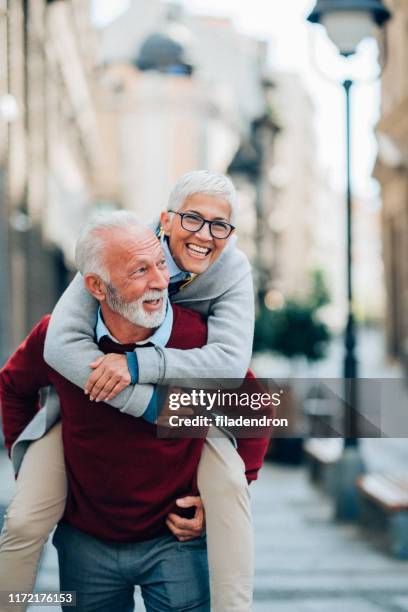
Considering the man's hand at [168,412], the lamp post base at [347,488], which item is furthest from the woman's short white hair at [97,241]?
the lamp post base at [347,488]

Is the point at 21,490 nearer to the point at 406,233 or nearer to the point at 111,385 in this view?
the point at 111,385

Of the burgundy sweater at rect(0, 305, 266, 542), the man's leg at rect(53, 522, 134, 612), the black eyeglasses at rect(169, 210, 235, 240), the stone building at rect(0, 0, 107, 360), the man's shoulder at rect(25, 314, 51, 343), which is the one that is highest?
the stone building at rect(0, 0, 107, 360)

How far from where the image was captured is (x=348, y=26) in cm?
864

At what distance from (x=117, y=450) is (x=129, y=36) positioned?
2168 inches

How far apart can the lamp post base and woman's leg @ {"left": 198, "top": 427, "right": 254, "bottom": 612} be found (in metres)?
6.37

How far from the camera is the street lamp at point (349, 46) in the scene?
28.2 feet

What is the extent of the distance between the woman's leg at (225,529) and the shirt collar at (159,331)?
0.30 meters

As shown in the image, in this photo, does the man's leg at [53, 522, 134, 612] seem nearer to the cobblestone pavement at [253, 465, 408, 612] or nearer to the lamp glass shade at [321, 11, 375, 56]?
the cobblestone pavement at [253, 465, 408, 612]

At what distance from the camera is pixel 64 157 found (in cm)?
2314

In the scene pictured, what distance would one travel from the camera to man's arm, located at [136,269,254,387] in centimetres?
252

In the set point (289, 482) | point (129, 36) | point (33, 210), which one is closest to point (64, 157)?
point (33, 210)

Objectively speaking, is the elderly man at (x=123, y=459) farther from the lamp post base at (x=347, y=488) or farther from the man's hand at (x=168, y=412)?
the lamp post base at (x=347, y=488)

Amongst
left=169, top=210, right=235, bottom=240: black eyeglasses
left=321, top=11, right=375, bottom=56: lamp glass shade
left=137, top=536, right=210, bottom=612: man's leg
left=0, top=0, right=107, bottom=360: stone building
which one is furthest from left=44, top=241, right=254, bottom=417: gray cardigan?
left=0, top=0, right=107, bottom=360: stone building

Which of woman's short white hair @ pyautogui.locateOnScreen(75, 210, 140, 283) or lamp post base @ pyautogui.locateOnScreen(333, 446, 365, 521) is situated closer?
woman's short white hair @ pyautogui.locateOnScreen(75, 210, 140, 283)
